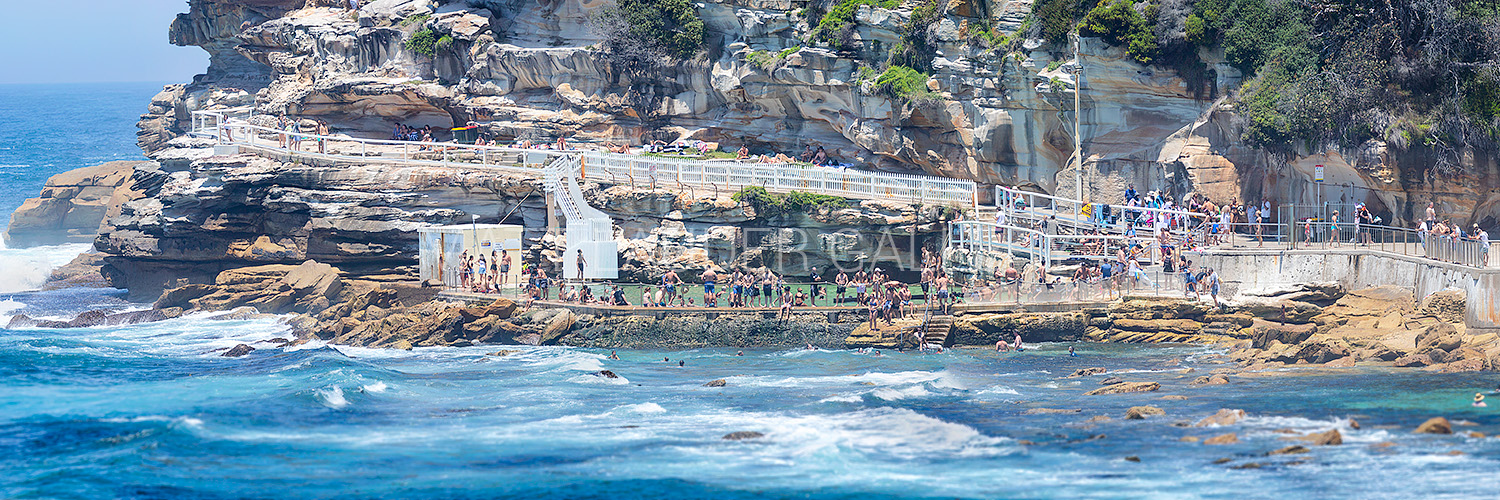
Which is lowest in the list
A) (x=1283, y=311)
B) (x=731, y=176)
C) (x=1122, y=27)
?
(x=1283, y=311)

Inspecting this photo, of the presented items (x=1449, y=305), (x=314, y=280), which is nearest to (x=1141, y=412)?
(x=1449, y=305)

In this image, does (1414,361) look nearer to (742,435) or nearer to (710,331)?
(742,435)

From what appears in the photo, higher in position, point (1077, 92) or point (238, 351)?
point (1077, 92)

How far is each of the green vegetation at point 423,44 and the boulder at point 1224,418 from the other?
32.9m

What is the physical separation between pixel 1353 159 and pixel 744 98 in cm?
1895

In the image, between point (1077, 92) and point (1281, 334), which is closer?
point (1281, 334)

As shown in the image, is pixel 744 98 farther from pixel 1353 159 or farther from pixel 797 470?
pixel 797 470

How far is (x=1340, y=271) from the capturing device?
29.3m

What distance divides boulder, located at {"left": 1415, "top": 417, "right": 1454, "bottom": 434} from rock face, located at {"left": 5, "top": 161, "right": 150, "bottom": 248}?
52.5 m

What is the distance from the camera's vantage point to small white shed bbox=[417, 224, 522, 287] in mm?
35844

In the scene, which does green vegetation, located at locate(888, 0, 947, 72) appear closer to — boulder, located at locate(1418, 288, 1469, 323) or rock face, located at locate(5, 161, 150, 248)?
boulder, located at locate(1418, 288, 1469, 323)

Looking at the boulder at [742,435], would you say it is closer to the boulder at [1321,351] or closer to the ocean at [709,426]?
the ocean at [709,426]

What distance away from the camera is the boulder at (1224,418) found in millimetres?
21562

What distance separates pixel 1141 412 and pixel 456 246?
65.0 ft
